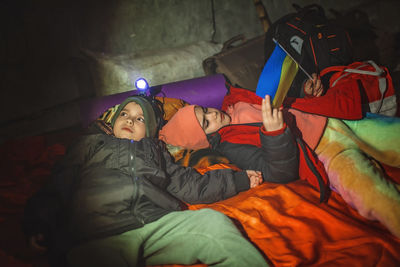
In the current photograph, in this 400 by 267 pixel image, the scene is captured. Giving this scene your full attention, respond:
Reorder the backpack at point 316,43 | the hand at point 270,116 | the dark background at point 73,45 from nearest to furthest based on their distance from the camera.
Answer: the hand at point 270,116 → the backpack at point 316,43 → the dark background at point 73,45

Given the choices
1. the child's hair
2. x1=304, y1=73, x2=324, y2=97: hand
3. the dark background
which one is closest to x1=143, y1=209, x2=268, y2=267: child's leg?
the child's hair

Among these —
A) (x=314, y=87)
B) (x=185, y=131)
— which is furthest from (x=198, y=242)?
(x=314, y=87)

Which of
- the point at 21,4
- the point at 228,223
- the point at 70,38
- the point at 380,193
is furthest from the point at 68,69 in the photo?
the point at 380,193

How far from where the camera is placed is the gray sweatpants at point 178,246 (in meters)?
0.96

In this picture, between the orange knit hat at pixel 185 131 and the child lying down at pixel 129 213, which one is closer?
the child lying down at pixel 129 213

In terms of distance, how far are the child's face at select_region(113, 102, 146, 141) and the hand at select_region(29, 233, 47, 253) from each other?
0.70m

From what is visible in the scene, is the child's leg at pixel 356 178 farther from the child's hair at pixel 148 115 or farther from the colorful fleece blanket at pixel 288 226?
the child's hair at pixel 148 115

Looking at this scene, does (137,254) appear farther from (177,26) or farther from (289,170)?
(177,26)

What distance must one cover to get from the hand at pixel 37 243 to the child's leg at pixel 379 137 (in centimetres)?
182

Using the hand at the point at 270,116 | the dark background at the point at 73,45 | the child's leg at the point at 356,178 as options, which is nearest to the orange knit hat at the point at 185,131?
the hand at the point at 270,116

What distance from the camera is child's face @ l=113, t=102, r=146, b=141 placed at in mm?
1511

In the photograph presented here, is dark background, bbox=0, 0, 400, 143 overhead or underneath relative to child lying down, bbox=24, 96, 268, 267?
overhead

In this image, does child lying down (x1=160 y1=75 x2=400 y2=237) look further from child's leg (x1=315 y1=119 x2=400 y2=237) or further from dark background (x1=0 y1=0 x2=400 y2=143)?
dark background (x1=0 y1=0 x2=400 y2=143)

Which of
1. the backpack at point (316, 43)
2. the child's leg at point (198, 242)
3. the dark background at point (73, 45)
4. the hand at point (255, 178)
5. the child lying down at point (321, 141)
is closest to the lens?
the child's leg at point (198, 242)
